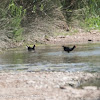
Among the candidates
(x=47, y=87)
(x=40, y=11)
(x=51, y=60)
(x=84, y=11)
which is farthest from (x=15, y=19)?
(x=47, y=87)

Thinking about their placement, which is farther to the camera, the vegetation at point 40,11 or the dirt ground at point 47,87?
the vegetation at point 40,11

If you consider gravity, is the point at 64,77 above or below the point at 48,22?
below

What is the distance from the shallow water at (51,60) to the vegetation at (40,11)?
202 cm

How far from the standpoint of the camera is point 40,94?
937 centimetres

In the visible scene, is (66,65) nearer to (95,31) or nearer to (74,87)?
(74,87)

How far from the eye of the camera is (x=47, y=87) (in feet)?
33.2

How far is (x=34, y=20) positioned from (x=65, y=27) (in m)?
2.99

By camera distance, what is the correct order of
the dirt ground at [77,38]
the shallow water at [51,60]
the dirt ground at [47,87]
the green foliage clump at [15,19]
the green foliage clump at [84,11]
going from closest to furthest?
the dirt ground at [47,87]
the shallow water at [51,60]
the green foliage clump at [15,19]
the dirt ground at [77,38]
the green foliage clump at [84,11]

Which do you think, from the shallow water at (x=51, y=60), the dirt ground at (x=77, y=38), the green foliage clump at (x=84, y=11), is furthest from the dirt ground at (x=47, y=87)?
the green foliage clump at (x=84, y=11)

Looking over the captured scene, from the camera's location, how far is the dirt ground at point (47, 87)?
9.12 metres

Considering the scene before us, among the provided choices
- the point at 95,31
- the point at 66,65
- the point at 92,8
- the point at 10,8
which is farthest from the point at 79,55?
the point at 92,8

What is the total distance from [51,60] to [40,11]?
1016 centimetres

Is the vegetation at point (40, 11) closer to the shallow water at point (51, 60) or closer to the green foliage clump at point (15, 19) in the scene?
the green foliage clump at point (15, 19)

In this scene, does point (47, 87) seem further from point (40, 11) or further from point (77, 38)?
point (40, 11)
